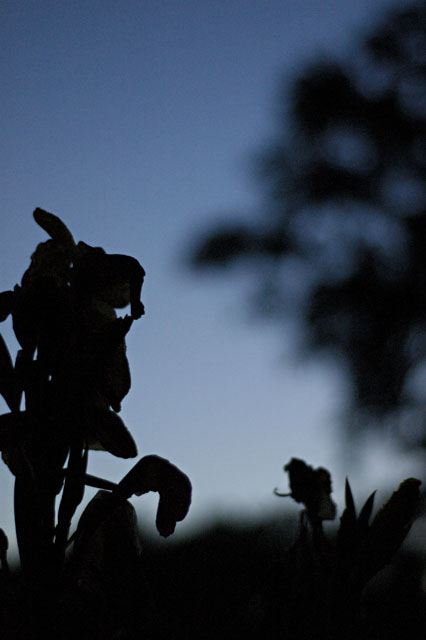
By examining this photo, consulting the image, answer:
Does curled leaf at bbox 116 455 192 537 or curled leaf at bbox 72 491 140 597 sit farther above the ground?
curled leaf at bbox 116 455 192 537

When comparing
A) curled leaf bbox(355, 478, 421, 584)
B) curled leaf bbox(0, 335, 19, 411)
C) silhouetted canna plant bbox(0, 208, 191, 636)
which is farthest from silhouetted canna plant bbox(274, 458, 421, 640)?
curled leaf bbox(0, 335, 19, 411)

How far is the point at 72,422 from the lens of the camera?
0.52 meters

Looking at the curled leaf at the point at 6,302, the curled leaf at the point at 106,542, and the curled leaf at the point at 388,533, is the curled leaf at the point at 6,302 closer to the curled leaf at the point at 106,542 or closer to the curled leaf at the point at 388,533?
the curled leaf at the point at 106,542

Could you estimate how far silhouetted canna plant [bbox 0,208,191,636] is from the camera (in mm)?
493

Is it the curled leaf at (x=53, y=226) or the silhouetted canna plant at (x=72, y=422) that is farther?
the curled leaf at (x=53, y=226)

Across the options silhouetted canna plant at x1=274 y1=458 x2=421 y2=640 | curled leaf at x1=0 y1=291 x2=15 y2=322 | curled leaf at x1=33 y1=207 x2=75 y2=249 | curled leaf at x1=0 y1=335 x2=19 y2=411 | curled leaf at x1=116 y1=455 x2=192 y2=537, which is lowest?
silhouetted canna plant at x1=274 y1=458 x2=421 y2=640

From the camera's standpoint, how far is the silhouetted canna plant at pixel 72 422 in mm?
493

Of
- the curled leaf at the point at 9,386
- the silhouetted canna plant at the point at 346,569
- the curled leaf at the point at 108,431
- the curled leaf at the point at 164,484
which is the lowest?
the silhouetted canna plant at the point at 346,569

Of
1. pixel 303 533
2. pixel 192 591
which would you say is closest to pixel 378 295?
pixel 192 591

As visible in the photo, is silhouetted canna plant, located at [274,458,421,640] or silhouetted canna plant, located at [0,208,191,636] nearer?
silhouetted canna plant, located at [0,208,191,636]

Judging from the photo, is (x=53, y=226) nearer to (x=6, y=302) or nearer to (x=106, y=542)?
(x=6, y=302)

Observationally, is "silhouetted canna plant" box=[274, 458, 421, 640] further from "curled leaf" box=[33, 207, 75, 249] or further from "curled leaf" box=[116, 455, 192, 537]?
"curled leaf" box=[33, 207, 75, 249]

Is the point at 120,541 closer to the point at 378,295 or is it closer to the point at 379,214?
the point at 378,295

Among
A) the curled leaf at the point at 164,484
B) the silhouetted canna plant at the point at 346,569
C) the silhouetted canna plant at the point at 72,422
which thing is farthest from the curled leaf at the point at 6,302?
the silhouetted canna plant at the point at 346,569
